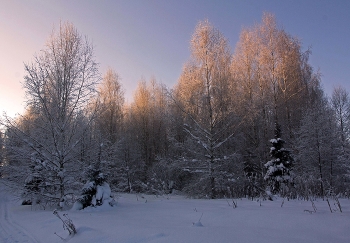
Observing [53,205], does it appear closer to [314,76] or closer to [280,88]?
[280,88]

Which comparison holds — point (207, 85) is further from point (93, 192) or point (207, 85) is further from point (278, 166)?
point (93, 192)

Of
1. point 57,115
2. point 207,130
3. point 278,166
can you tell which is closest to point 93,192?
point 57,115

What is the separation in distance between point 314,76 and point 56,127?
22.1m

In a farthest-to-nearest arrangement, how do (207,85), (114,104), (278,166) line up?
1. (114,104)
2. (207,85)
3. (278,166)

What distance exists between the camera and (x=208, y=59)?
1390 centimetres

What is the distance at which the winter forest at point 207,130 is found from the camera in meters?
8.77

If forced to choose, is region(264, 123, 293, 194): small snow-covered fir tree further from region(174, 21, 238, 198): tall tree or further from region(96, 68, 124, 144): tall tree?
region(96, 68, 124, 144): tall tree

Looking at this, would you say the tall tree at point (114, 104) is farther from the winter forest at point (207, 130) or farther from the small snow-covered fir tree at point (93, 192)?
the small snow-covered fir tree at point (93, 192)

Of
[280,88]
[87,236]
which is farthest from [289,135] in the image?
[87,236]

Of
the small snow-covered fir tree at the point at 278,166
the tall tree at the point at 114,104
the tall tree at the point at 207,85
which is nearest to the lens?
the small snow-covered fir tree at the point at 278,166

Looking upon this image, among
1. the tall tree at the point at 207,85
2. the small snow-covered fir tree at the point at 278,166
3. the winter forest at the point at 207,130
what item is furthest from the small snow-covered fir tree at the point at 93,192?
the small snow-covered fir tree at the point at 278,166

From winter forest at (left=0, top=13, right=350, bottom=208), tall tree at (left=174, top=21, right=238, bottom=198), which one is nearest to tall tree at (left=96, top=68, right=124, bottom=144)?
winter forest at (left=0, top=13, right=350, bottom=208)

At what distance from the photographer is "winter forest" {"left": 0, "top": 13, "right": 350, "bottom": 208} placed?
28.8 ft

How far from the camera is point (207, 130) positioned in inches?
547
